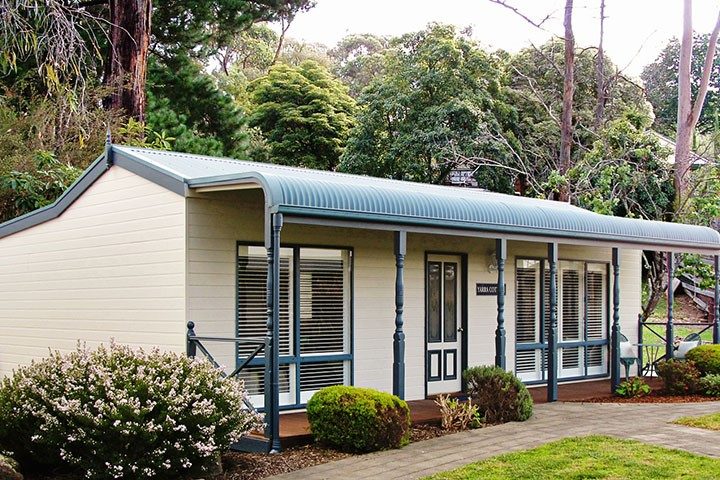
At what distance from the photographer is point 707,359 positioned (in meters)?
13.3

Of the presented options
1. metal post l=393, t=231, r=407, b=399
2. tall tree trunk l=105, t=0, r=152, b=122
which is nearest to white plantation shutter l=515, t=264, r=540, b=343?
metal post l=393, t=231, r=407, b=399

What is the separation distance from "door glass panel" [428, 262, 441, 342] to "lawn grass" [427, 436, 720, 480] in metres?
3.88

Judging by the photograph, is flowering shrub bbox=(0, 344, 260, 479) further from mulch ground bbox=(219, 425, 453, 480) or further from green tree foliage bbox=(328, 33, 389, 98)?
green tree foliage bbox=(328, 33, 389, 98)

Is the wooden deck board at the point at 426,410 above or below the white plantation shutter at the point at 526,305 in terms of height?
below

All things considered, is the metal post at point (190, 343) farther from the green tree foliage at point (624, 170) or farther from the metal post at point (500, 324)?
the green tree foliage at point (624, 170)

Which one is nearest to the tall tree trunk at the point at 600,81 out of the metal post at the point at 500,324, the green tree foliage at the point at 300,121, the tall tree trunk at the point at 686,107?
the tall tree trunk at the point at 686,107

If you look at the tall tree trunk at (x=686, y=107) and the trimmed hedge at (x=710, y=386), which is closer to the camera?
the trimmed hedge at (x=710, y=386)

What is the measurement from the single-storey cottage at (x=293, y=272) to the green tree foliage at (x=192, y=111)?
8.37 m

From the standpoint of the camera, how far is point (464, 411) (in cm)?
1011

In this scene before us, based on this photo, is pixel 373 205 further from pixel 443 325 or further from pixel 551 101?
pixel 551 101

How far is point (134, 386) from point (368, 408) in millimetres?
2375

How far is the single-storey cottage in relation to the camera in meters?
9.65

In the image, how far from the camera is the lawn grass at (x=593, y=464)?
25.2 feet

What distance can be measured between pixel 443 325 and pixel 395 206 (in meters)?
3.48
